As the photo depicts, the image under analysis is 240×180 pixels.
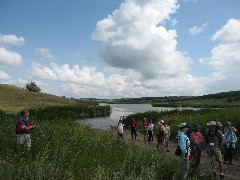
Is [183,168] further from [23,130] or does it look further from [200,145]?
[23,130]

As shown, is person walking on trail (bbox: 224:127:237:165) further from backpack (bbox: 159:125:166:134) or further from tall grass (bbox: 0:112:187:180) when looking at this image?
backpack (bbox: 159:125:166:134)

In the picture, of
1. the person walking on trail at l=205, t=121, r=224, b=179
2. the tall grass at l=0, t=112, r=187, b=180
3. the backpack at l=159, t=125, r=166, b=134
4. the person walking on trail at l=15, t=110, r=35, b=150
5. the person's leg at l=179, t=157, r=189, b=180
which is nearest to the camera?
the tall grass at l=0, t=112, r=187, b=180

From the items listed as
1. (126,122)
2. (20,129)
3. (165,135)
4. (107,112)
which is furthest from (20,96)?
(20,129)

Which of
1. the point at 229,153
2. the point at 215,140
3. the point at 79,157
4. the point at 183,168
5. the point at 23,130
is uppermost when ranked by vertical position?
the point at 23,130

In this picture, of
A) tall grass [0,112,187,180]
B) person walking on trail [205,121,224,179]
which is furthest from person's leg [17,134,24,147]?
person walking on trail [205,121,224,179]

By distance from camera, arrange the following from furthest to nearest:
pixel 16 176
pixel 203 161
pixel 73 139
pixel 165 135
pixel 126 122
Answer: pixel 126 122 < pixel 165 135 < pixel 203 161 < pixel 73 139 < pixel 16 176

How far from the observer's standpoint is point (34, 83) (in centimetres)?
14425

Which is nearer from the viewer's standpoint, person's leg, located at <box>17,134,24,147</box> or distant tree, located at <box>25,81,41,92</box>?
person's leg, located at <box>17,134,24,147</box>

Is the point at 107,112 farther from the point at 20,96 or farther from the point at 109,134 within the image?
A: the point at 109,134

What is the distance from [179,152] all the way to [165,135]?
405 inches

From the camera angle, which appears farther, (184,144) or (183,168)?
(184,144)

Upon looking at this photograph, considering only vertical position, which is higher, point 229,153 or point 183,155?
point 183,155

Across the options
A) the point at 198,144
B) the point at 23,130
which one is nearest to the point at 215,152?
the point at 198,144

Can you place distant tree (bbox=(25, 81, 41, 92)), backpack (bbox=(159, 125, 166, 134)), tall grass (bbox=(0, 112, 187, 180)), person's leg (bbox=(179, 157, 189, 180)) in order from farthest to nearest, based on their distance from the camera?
distant tree (bbox=(25, 81, 41, 92)), backpack (bbox=(159, 125, 166, 134)), person's leg (bbox=(179, 157, 189, 180)), tall grass (bbox=(0, 112, 187, 180))
